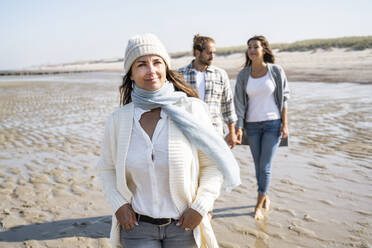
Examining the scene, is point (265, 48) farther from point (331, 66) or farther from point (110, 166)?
point (331, 66)

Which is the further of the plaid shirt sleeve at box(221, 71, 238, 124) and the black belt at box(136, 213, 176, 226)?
the plaid shirt sleeve at box(221, 71, 238, 124)

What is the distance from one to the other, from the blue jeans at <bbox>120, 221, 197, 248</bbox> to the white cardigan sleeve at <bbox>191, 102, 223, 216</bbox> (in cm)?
18

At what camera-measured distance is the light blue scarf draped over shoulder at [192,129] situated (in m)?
1.94

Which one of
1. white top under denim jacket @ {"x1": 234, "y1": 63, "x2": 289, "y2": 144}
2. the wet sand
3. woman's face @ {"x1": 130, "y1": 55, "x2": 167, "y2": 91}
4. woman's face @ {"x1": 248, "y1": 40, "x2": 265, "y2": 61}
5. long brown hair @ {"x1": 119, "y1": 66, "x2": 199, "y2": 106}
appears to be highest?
woman's face @ {"x1": 248, "y1": 40, "x2": 265, "y2": 61}

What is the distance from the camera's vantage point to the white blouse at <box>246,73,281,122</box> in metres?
4.28

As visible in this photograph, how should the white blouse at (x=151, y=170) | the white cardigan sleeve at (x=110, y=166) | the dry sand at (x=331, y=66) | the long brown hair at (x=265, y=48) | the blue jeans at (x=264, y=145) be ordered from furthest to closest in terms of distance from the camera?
the dry sand at (x=331, y=66), the long brown hair at (x=265, y=48), the blue jeans at (x=264, y=145), the white cardigan sleeve at (x=110, y=166), the white blouse at (x=151, y=170)

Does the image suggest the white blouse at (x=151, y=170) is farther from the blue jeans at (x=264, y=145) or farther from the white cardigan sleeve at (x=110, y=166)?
the blue jeans at (x=264, y=145)

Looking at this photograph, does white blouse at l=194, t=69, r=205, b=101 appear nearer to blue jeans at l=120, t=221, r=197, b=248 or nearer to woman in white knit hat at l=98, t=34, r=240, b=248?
woman in white knit hat at l=98, t=34, r=240, b=248

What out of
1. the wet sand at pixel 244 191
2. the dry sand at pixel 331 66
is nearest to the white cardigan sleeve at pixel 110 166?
the wet sand at pixel 244 191

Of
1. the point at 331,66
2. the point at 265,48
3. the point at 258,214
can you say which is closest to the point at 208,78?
the point at 265,48

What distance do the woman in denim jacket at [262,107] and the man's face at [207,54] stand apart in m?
0.53

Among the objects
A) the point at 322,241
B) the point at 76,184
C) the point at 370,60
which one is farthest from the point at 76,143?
the point at 370,60

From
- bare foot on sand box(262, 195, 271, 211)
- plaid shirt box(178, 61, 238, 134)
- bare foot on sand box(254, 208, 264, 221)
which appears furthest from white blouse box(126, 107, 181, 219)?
bare foot on sand box(262, 195, 271, 211)

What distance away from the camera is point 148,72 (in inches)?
78.0
